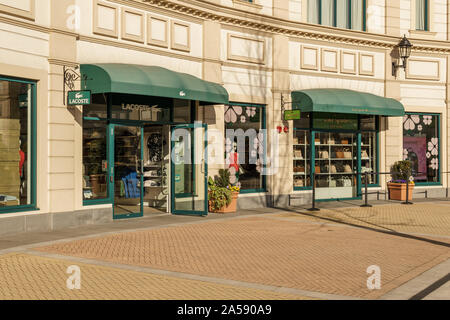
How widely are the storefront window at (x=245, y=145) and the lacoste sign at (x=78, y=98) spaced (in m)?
5.60

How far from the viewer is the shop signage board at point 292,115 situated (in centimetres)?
1714

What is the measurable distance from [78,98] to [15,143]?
1.61 m

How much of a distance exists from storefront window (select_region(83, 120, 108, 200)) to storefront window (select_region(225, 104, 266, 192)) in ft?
14.4

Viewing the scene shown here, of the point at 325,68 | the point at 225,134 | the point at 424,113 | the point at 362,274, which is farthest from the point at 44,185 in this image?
the point at 424,113

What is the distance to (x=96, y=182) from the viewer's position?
13.6 meters

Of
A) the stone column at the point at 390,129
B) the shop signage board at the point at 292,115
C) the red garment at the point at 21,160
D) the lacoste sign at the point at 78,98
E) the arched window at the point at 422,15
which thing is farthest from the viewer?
the arched window at the point at 422,15

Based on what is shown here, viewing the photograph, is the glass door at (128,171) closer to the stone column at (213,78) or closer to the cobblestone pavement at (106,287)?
the stone column at (213,78)

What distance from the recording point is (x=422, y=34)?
21.3 m

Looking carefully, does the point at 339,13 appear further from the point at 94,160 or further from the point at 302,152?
the point at 94,160

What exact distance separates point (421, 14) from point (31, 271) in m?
18.4

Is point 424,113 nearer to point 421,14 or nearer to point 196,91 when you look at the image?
point 421,14

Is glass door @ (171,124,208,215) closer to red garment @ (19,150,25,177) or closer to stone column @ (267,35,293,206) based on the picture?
stone column @ (267,35,293,206)

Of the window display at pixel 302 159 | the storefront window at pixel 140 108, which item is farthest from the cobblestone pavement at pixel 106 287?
the window display at pixel 302 159

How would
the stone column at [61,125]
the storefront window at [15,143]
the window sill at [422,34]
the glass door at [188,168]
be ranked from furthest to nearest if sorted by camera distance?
the window sill at [422,34] < the glass door at [188,168] < the stone column at [61,125] < the storefront window at [15,143]
